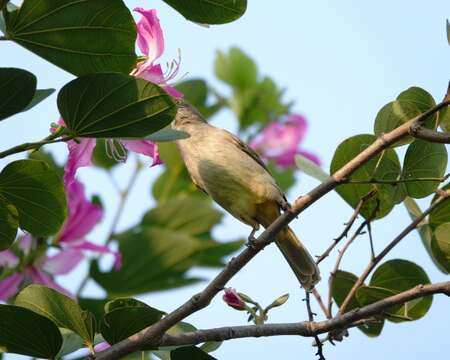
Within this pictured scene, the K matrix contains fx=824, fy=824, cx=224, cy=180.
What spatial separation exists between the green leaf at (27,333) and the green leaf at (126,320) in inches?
4.9

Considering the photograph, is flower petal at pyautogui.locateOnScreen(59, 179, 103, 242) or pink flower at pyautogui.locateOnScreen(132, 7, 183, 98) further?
flower petal at pyautogui.locateOnScreen(59, 179, 103, 242)

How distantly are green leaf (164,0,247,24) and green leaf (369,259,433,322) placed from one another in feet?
3.31

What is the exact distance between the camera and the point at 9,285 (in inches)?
116

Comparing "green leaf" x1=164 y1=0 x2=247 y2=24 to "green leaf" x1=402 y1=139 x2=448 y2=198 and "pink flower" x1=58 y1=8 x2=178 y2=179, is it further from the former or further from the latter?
"green leaf" x1=402 y1=139 x2=448 y2=198

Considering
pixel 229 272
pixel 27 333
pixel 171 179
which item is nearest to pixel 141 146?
pixel 229 272

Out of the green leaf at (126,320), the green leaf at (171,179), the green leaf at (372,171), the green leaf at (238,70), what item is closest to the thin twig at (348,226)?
the green leaf at (372,171)

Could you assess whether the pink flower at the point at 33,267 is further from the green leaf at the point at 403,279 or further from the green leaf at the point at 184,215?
the green leaf at the point at 403,279

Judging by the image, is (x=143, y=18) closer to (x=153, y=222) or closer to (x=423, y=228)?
(x=423, y=228)

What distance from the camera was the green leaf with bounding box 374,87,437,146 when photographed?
89.2 inches

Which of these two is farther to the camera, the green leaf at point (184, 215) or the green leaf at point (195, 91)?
the green leaf at point (195, 91)

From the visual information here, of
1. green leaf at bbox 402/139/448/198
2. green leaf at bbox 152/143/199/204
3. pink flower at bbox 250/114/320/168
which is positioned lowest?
green leaf at bbox 402/139/448/198

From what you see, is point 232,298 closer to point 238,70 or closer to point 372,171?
point 372,171

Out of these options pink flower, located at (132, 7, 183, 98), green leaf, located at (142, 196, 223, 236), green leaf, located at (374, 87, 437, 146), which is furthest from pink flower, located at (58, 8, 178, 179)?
green leaf, located at (142, 196, 223, 236)

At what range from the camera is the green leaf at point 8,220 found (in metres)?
2.01
